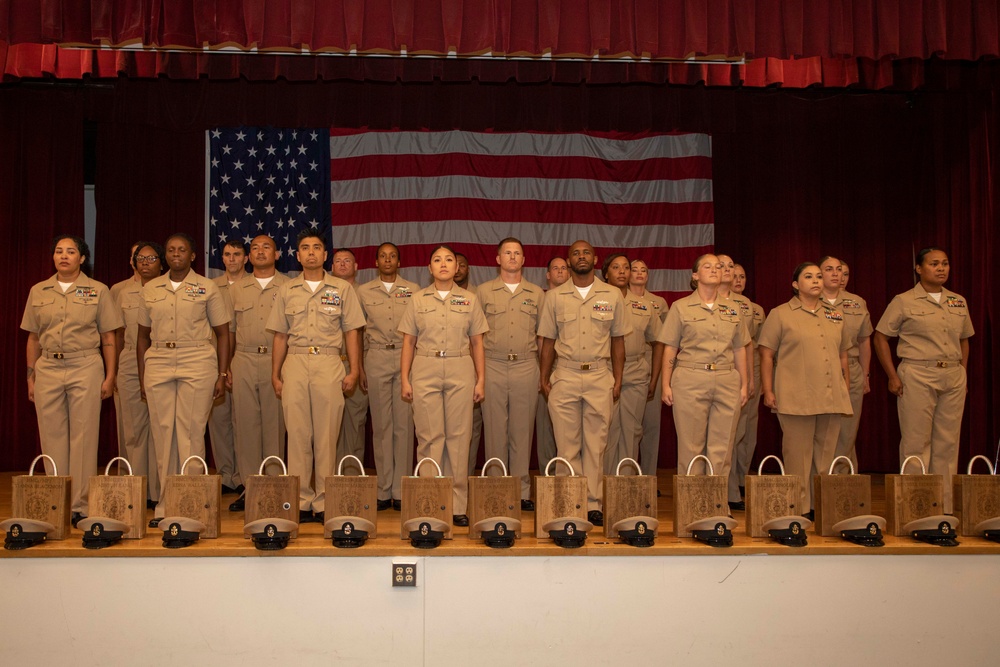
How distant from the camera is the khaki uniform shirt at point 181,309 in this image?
5.24m

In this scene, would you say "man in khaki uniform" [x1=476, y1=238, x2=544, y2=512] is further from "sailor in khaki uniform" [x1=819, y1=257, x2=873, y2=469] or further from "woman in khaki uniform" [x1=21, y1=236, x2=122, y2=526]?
"woman in khaki uniform" [x1=21, y1=236, x2=122, y2=526]

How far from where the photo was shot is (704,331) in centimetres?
539

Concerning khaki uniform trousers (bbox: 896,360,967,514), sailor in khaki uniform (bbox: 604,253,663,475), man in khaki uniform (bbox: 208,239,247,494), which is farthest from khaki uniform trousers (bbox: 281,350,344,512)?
khaki uniform trousers (bbox: 896,360,967,514)

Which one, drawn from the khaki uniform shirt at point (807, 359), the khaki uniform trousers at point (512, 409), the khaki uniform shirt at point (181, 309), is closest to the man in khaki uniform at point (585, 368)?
the khaki uniform trousers at point (512, 409)

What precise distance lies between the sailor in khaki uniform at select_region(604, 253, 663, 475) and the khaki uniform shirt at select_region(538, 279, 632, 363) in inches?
29.4

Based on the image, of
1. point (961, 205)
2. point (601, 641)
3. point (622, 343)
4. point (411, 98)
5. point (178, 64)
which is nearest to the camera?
point (601, 641)

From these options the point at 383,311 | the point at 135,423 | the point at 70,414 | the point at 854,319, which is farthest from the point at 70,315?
the point at 854,319

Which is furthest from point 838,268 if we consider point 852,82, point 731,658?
point 731,658

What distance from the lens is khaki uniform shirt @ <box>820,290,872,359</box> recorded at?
6227 millimetres

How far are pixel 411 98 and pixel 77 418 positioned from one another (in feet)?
13.9

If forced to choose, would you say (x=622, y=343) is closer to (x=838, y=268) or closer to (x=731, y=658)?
(x=838, y=268)

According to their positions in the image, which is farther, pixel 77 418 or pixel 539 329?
pixel 539 329

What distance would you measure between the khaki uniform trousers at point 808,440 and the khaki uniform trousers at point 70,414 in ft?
14.2

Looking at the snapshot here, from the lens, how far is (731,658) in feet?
13.6
